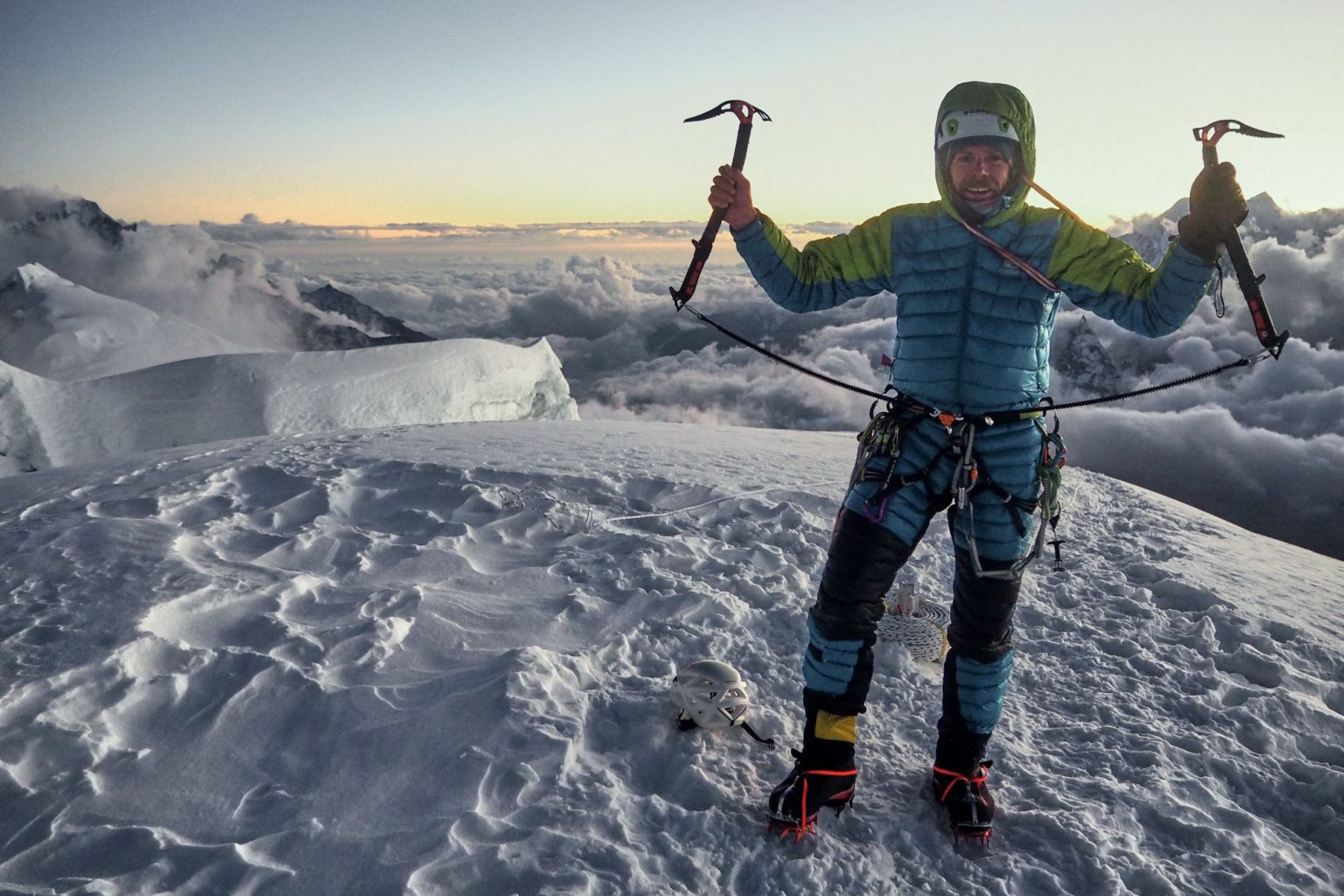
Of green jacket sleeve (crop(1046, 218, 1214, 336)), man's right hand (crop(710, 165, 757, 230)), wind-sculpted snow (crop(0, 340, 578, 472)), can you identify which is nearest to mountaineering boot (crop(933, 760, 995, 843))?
green jacket sleeve (crop(1046, 218, 1214, 336))

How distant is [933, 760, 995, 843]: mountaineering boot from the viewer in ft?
9.25

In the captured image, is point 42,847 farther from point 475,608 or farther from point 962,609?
point 962,609

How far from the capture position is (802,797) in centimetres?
277

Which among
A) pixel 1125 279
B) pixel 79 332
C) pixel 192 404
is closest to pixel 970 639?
pixel 1125 279

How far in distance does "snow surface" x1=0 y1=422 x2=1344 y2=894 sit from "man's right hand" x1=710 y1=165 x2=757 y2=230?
220cm

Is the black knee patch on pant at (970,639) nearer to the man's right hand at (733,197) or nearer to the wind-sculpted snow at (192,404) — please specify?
the man's right hand at (733,197)

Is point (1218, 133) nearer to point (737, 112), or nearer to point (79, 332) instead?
point (737, 112)

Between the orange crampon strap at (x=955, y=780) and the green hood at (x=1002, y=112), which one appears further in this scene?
the orange crampon strap at (x=955, y=780)

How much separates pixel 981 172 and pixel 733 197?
909mm

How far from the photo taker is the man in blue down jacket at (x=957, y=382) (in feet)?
8.96

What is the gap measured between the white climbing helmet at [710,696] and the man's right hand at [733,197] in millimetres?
1903

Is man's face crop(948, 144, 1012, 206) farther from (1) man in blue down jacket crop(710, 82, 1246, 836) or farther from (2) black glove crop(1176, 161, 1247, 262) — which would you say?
(2) black glove crop(1176, 161, 1247, 262)

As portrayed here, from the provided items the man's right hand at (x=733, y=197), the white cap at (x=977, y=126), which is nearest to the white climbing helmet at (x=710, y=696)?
the man's right hand at (x=733, y=197)

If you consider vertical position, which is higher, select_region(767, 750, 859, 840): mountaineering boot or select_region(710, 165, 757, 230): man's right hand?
select_region(710, 165, 757, 230): man's right hand
